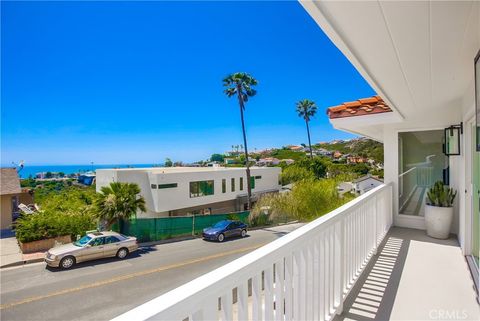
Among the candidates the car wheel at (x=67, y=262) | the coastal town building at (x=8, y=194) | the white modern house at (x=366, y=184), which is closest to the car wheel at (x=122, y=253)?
the car wheel at (x=67, y=262)

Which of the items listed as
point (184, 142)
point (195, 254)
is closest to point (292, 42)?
point (195, 254)

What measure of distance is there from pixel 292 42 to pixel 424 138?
2820cm

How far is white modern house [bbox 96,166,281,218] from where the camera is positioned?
15.6m

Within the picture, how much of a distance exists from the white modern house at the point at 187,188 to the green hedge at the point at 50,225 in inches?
153

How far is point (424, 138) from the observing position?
4.56 meters

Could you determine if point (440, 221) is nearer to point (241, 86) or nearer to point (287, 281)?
point (287, 281)

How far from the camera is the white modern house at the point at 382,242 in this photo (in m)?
0.95

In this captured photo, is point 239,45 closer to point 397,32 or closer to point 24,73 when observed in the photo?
point 24,73

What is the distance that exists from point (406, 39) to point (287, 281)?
1488mm

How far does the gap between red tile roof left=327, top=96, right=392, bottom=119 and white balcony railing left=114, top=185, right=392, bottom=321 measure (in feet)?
6.86

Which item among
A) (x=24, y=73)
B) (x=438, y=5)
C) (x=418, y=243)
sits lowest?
(x=418, y=243)

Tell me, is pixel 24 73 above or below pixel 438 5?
above

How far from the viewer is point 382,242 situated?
361cm

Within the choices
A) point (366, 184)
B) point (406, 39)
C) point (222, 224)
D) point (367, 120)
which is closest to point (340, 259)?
point (406, 39)
